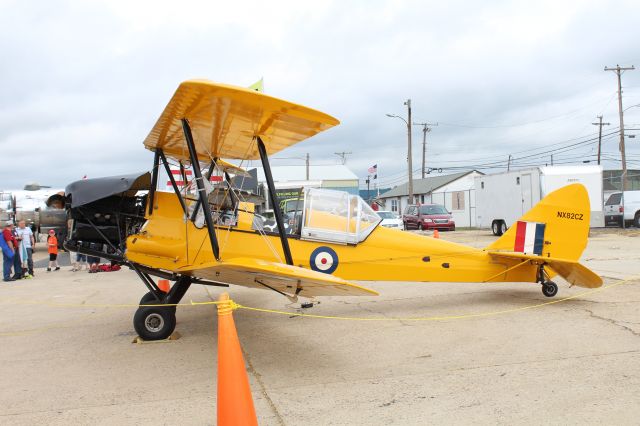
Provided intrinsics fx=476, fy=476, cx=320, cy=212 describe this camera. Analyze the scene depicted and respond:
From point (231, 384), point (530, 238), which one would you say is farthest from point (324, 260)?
point (231, 384)

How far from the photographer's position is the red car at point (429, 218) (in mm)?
27562

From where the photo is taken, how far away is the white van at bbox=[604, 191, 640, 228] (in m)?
24.1

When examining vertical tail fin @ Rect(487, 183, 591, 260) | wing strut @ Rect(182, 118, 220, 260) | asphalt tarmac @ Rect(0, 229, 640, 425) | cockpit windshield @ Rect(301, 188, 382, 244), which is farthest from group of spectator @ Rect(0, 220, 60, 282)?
vertical tail fin @ Rect(487, 183, 591, 260)

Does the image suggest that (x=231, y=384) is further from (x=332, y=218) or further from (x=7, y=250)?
(x=7, y=250)

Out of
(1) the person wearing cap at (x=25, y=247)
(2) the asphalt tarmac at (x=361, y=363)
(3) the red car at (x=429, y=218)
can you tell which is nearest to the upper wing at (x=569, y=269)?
(2) the asphalt tarmac at (x=361, y=363)

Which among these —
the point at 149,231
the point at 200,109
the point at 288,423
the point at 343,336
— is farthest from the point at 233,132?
the point at 288,423

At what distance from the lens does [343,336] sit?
5766 millimetres

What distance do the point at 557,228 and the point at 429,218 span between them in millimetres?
20485

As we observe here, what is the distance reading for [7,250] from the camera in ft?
41.8

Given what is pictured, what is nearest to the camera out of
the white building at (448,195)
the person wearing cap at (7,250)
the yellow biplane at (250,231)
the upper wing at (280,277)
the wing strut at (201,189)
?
the upper wing at (280,277)

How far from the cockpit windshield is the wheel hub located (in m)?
2.05

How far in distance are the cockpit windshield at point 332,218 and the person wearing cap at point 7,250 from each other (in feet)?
33.3

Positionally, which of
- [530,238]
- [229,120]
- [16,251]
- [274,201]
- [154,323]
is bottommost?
[154,323]

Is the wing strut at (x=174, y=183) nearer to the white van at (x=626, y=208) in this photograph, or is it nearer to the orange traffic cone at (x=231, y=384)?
the orange traffic cone at (x=231, y=384)
